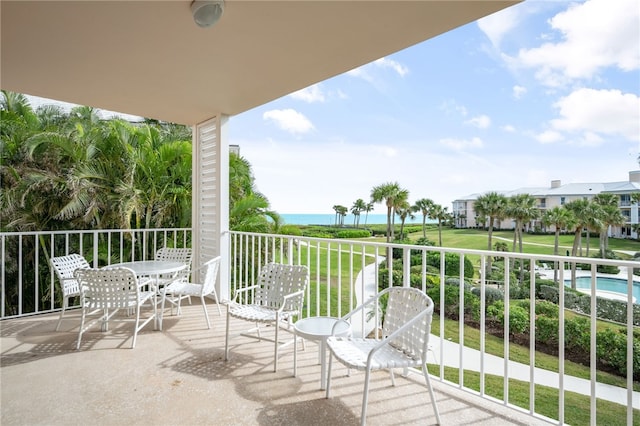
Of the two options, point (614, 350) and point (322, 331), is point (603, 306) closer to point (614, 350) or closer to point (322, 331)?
point (614, 350)

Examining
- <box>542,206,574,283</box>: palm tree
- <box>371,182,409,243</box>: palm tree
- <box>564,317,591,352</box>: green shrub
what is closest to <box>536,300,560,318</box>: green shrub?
<box>564,317,591,352</box>: green shrub

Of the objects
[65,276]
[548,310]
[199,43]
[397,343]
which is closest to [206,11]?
[199,43]

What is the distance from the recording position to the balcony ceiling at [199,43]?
2344 mm

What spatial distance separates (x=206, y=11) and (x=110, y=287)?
2.53 meters

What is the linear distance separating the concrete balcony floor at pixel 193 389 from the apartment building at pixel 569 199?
115 ft

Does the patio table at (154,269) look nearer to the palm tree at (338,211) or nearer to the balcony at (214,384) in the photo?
the balcony at (214,384)

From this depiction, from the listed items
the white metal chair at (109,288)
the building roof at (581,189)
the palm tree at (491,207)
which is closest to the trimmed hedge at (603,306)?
the palm tree at (491,207)

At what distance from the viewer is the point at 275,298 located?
11.2 ft

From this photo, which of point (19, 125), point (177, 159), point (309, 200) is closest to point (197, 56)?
point (177, 159)

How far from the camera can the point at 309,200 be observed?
142 feet

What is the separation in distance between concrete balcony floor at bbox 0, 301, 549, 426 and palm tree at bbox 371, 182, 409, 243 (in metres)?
32.4

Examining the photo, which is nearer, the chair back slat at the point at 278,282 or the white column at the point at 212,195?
the chair back slat at the point at 278,282

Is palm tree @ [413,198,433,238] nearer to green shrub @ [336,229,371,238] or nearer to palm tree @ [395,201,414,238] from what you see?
palm tree @ [395,201,414,238]

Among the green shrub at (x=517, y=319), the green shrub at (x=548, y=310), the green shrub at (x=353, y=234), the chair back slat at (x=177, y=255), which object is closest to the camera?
the chair back slat at (x=177, y=255)
